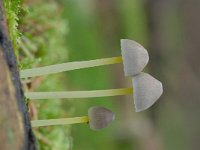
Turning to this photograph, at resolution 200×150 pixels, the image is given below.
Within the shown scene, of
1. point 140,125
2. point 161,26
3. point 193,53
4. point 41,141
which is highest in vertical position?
point 41,141

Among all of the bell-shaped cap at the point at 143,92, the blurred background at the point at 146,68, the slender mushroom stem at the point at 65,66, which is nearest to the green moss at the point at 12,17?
the slender mushroom stem at the point at 65,66

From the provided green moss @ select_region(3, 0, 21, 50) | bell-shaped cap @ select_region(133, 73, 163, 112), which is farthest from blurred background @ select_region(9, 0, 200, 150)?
bell-shaped cap @ select_region(133, 73, 163, 112)

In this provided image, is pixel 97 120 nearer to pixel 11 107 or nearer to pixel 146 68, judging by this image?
pixel 11 107

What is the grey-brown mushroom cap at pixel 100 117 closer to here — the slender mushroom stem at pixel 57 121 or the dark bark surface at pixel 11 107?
the slender mushroom stem at pixel 57 121

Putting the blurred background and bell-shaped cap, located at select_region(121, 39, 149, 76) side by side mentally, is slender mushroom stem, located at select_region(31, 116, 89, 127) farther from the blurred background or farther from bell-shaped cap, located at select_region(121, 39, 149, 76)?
the blurred background

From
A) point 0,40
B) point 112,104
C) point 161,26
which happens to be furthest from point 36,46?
point 161,26

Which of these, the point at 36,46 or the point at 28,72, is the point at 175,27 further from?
the point at 28,72
